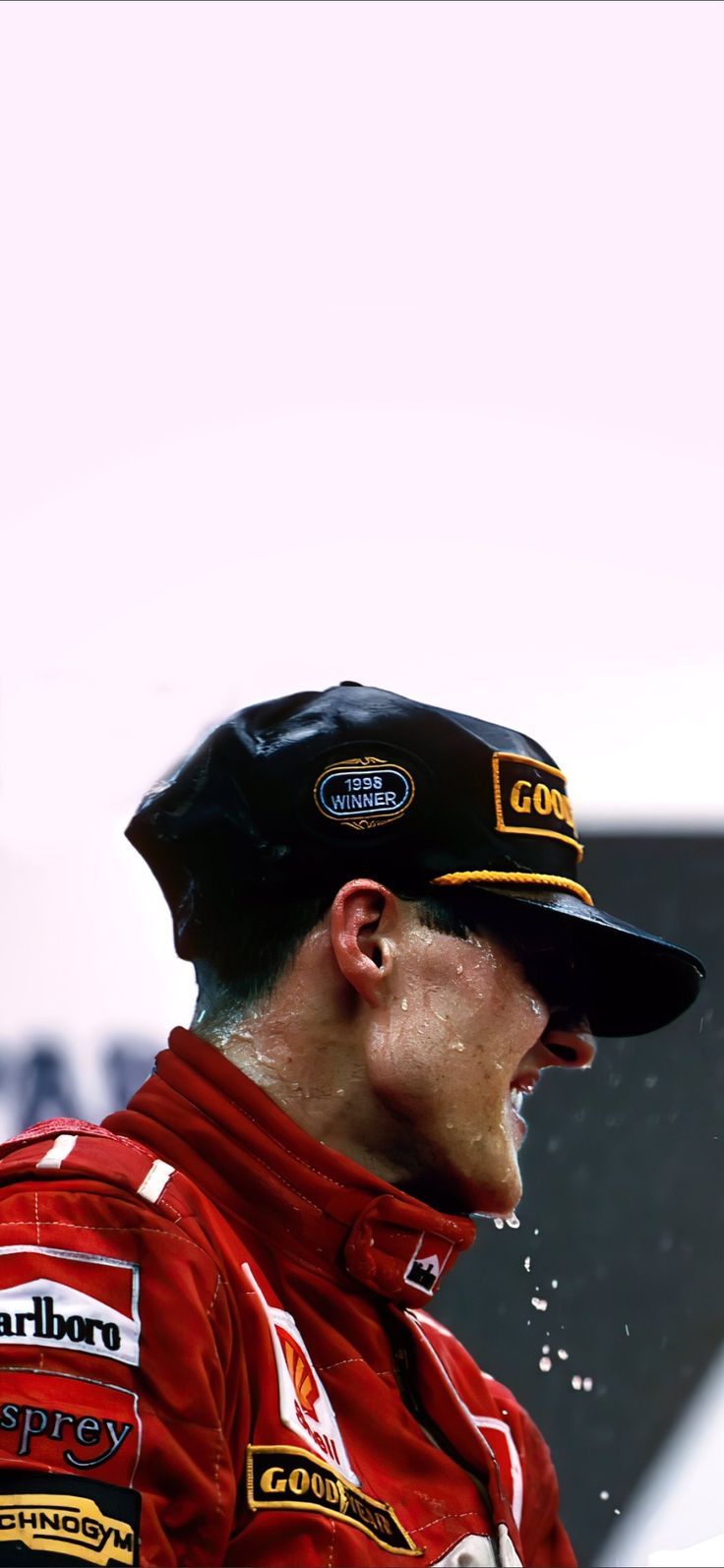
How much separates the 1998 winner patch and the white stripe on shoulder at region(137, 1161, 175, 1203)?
16 cm

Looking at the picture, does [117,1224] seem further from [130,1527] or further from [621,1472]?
[621,1472]

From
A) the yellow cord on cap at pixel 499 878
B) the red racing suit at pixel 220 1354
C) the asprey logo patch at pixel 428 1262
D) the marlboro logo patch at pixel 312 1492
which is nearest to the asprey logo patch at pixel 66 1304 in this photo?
the red racing suit at pixel 220 1354

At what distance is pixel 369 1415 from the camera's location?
0.96 meters

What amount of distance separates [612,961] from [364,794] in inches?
9.5

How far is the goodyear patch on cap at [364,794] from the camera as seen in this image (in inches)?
41.1

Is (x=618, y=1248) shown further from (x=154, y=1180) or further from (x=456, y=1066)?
(x=154, y=1180)

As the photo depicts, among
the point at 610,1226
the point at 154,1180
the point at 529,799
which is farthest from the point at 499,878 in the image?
the point at 610,1226

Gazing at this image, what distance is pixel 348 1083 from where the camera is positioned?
3.39 ft

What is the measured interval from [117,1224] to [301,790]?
32 centimetres

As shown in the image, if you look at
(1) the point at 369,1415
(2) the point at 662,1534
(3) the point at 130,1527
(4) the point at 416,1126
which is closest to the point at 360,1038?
(4) the point at 416,1126

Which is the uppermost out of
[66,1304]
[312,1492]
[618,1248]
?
[66,1304]

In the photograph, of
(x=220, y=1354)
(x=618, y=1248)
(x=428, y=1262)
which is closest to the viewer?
(x=220, y=1354)

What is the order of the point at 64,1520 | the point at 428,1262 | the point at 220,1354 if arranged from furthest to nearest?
1. the point at 428,1262
2. the point at 220,1354
3. the point at 64,1520

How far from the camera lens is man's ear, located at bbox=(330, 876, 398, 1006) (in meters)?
1.03
